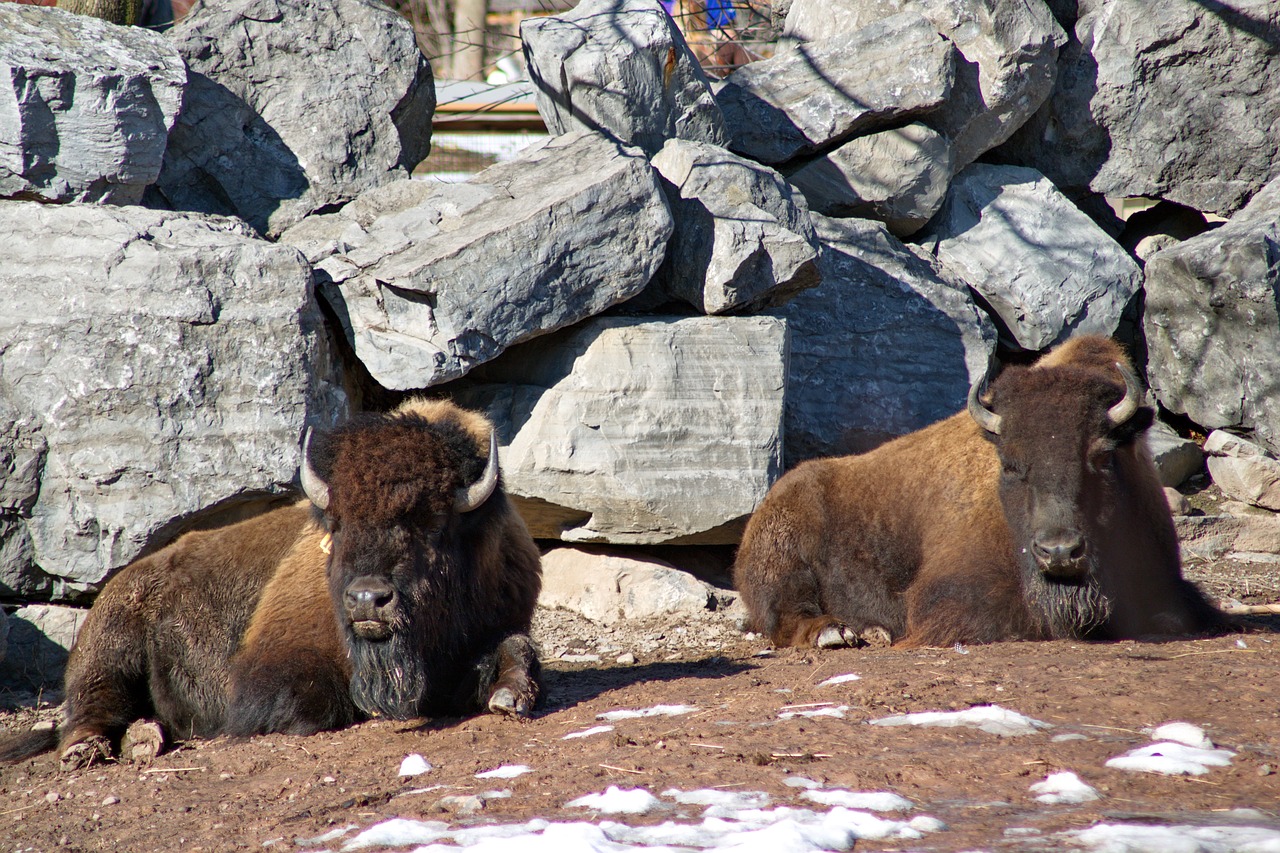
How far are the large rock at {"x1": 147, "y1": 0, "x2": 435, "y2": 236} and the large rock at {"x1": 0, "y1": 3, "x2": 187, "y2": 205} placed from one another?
0.45m

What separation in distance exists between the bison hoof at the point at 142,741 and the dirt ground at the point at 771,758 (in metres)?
0.14

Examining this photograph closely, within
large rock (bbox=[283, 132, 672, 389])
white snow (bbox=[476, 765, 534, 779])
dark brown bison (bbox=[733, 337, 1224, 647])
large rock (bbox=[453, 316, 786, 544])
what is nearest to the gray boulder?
large rock (bbox=[453, 316, 786, 544])

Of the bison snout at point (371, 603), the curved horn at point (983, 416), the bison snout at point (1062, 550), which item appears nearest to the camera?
the bison snout at point (371, 603)

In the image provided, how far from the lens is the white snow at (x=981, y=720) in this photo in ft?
12.2

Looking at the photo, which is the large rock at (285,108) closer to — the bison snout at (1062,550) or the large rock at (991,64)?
the large rock at (991,64)

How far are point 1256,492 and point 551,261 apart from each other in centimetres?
555

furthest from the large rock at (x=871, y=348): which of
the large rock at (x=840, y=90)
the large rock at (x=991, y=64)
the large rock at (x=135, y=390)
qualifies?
the large rock at (x=135, y=390)

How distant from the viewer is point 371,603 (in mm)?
4285

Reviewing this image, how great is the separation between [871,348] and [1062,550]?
10.2ft

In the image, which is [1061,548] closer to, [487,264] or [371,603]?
[371,603]

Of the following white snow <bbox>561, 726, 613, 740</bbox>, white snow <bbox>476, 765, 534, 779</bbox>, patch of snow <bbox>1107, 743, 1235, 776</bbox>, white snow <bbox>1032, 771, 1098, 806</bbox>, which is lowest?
white snow <bbox>561, 726, 613, 740</bbox>

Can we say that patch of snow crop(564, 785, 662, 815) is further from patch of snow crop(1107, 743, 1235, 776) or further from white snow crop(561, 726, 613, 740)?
patch of snow crop(1107, 743, 1235, 776)

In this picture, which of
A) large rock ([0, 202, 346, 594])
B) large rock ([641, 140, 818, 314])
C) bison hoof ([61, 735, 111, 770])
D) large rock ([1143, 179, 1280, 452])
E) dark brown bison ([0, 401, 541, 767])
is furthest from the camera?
large rock ([1143, 179, 1280, 452])

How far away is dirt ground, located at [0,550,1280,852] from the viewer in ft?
10.2
